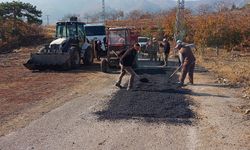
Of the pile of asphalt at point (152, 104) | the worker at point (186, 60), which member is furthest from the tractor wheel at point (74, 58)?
the worker at point (186, 60)

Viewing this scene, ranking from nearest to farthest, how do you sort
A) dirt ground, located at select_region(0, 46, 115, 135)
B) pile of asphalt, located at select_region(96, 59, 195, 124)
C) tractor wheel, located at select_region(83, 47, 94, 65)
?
1. pile of asphalt, located at select_region(96, 59, 195, 124)
2. dirt ground, located at select_region(0, 46, 115, 135)
3. tractor wheel, located at select_region(83, 47, 94, 65)

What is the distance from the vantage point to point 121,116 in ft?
37.0

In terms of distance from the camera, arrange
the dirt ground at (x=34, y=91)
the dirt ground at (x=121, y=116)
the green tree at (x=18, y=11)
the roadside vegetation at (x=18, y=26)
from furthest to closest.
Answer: the green tree at (x=18, y=11), the roadside vegetation at (x=18, y=26), the dirt ground at (x=34, y=91), the dirt ground at (x=121, y=116)

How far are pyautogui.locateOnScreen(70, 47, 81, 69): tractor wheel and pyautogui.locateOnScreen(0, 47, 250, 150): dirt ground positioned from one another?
179 inches

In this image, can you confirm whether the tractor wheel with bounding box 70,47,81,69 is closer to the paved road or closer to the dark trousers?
the dark trousers

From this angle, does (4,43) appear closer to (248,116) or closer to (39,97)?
(39,97)

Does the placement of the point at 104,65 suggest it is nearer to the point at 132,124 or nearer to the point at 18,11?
the point at 132,124

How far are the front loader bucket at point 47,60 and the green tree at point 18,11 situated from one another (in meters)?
31.5

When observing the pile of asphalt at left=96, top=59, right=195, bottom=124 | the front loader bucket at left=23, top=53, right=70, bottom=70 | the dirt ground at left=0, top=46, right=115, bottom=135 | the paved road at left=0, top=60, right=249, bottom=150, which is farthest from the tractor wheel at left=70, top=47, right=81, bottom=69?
the paved road at left=0, top=60, right=249, bottom=150

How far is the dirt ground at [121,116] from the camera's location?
30.0ft

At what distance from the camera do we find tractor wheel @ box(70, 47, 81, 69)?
22.2m

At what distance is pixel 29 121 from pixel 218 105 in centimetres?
535

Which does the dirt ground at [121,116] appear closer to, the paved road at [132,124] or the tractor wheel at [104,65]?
the paved road at [132,124]

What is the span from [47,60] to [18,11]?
34015mm
